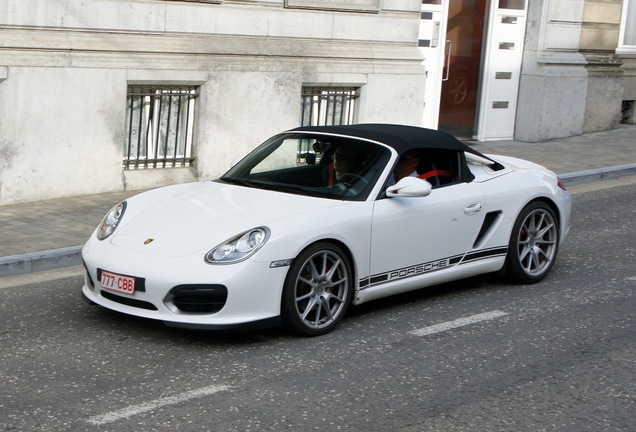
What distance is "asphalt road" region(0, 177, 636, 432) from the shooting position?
566cm

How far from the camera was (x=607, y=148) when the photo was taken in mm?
17078

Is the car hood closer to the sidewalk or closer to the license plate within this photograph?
the license plate

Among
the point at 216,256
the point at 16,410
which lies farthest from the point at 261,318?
the point at 16,410

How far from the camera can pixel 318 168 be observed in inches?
306

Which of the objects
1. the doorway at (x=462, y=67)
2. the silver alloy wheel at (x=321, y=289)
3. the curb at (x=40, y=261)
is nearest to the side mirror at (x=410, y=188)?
the silver alloy wheel at (x=321, y=289)

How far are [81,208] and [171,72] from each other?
2.26 metres

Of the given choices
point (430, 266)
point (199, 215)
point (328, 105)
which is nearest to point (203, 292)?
point (199, 215)

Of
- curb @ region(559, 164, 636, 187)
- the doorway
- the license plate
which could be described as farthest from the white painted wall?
the license plate

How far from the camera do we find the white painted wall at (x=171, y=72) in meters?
11.4

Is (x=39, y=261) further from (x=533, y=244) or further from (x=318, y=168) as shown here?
(x=533, y=244)

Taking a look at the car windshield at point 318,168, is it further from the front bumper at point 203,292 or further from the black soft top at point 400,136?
the front bumper at point 203,292

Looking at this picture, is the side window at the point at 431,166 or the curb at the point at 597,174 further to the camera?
the curb at the point at 597,174

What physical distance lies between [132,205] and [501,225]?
9.28 ft

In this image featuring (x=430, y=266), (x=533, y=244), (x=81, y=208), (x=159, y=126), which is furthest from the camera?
(x=159, y=126)
